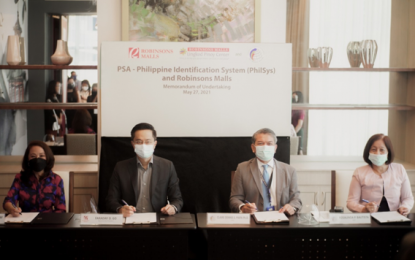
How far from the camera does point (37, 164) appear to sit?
332 cm

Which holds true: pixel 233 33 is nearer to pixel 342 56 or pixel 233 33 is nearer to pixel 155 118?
pixel 155 118

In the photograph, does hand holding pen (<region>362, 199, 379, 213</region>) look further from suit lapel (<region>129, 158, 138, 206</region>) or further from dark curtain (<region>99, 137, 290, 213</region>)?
suit lapel (<region>129, 158, 138, 206</region>)

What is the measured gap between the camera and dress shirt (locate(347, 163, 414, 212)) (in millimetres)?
3430

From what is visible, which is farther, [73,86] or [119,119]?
[73,86]

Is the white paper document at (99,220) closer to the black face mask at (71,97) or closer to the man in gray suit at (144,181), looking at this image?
the man in gray suit at (144,181)

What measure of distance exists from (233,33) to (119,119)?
1.31 m

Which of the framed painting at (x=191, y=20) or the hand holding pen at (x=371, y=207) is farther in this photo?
the framed painting at (x=191, y=20)

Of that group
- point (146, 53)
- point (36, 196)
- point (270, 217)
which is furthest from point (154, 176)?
point (146, 53)

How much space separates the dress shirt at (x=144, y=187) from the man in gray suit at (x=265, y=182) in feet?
2.06

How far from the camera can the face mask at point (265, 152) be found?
3.40 meters

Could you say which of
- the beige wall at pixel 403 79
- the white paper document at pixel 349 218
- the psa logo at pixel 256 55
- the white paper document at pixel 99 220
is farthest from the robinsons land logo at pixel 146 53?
the beige wall at pixel 403 79

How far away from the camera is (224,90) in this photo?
161 inches
